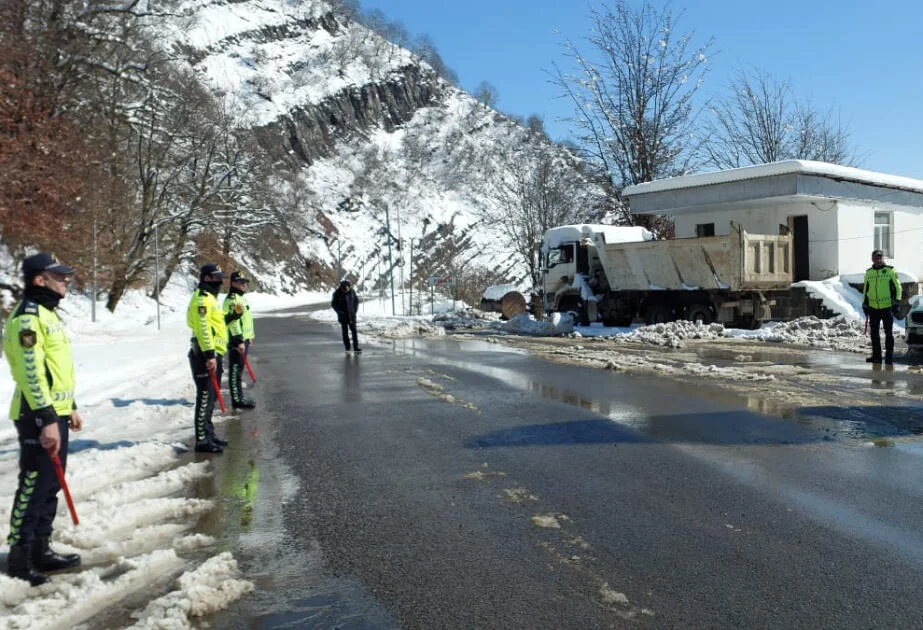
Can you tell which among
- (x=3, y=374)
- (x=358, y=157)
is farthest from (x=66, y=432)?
(x=358, y=157)

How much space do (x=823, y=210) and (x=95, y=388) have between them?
71.8ft

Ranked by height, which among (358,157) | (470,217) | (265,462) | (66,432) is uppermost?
(358,157)

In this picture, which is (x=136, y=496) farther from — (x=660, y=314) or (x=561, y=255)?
(x=561, y=255)

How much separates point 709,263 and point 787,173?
16.0 ft

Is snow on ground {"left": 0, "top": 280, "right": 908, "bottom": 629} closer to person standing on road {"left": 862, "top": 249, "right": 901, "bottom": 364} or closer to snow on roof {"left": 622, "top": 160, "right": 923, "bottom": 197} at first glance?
person standing on road {"left": 862, "top": 249, "right": 901, "bottom": 364}

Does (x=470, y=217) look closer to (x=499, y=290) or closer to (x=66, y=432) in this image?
(x=499, y=290)

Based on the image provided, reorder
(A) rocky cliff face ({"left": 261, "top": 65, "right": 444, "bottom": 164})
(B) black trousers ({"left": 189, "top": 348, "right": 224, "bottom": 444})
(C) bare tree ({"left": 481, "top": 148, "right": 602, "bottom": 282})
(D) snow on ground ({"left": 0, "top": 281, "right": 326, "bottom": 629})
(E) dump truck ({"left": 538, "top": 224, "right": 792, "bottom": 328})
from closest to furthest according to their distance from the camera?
1. (D) snow on ground ({"left": 0, "top": 281, "right": 326, "bottom": 629})
2. (B) black trousers ({"left": 189, "top": 348, "right": 224, "bottom": 444})
3. (E) dump truck ({"left": 538, "top": 224, "right": 792, "bottom": 328})
4. (C) bare tree ({"left": 481, "top": 148, "right": 602, "bottom": 282})
5. (A) rocky cliff face ({"left": 261, "top": 65, "right": 444, "bottom": 164})

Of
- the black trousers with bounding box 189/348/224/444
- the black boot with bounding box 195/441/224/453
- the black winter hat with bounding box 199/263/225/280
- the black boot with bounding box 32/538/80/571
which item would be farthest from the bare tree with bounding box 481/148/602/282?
the black boot with bounding box 32/538/80/571

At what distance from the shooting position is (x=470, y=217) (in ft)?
322

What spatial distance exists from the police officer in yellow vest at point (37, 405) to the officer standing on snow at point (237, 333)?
5.66m

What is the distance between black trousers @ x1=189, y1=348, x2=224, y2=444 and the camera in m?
7.61

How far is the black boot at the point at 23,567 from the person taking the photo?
4.26m

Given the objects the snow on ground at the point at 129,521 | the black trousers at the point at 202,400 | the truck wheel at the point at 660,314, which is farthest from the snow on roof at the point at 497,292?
the black trousers at the point at 202,400

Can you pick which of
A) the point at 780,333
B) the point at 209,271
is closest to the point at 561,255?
the point at 780,333
